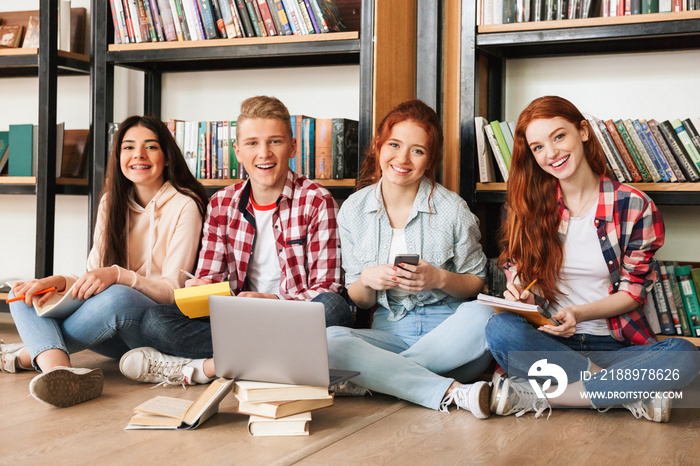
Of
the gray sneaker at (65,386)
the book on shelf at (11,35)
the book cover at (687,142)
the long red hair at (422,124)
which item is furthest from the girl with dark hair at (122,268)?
the book cover at (687,142)

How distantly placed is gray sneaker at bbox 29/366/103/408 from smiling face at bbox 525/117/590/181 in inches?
49.0

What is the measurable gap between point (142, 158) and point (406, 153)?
0.84 meters

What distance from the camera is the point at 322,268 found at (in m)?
2.00

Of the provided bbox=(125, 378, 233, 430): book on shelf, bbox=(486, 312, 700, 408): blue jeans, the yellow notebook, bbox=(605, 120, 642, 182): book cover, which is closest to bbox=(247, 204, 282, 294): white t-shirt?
the yellow notebook

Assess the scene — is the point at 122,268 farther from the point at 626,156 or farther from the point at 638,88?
the point at 638,88

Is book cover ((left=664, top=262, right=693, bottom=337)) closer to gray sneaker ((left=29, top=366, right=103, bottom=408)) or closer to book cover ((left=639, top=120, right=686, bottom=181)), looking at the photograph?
book cover ((left=639, top=120, right=686, bottom=181))

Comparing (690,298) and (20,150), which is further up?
(20,150)

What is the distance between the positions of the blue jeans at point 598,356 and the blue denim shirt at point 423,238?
0.26 m

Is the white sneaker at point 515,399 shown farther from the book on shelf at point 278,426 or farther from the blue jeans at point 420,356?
the book on shelf at point 278,426

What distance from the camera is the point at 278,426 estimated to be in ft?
4.72

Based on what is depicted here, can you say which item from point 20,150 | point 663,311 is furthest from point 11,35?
point 663,311

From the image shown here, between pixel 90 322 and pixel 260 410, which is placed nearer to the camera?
pixel 260 410

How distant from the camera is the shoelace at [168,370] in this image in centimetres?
186

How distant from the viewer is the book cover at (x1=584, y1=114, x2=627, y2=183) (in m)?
2.03
